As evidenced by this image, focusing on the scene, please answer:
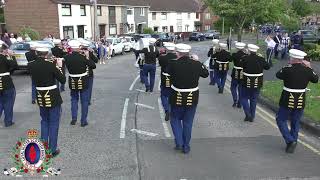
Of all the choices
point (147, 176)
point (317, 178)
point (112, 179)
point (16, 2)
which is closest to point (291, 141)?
point (317, 178)

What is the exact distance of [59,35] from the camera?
44.5m

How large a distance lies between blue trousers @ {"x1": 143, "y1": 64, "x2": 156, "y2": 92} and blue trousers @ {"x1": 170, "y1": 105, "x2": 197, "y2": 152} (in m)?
6.66

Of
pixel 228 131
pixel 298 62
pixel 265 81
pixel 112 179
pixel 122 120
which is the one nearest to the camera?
pixel 112 179

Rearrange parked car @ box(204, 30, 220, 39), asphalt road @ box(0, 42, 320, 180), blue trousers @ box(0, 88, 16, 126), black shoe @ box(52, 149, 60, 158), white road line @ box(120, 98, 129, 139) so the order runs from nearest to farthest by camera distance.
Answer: asphalt road @ box(0, 42, 320, 180) < black shoe @ box(52, 149, 60, 158) < white road line @ box(120, 98, 129, 139) < blue trousers @ box(0, 88, 16, 126) < parked car @ box(204, 30, 220, 39)

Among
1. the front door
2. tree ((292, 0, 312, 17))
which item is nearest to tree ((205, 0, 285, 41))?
the front door

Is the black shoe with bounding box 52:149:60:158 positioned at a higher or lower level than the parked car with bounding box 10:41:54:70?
lower

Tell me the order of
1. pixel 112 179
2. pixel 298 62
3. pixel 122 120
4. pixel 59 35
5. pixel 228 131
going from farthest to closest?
pixel 59 35, pixel 122 120, pixel 228 131, pixel 298 62, pixel 112 179

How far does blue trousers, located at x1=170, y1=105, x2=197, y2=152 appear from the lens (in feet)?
25.2

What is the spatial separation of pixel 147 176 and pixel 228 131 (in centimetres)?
319

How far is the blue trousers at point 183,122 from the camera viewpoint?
7668 mm

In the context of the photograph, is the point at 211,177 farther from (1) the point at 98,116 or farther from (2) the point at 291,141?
(1) the point at 98,116

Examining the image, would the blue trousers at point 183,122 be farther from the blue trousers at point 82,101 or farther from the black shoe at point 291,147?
the blue trousers at point 82,101

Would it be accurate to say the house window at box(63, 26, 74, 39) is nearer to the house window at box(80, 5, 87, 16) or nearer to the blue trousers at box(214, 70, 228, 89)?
the house window at box(80, 5, 87, 16)

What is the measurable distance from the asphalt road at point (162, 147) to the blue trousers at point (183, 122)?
26 centimetres
